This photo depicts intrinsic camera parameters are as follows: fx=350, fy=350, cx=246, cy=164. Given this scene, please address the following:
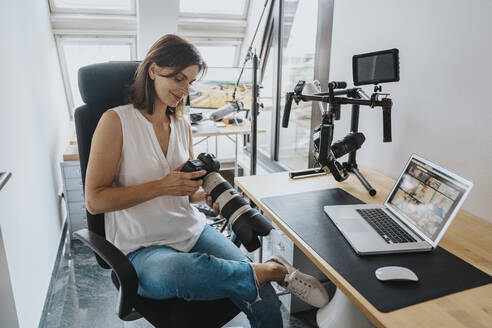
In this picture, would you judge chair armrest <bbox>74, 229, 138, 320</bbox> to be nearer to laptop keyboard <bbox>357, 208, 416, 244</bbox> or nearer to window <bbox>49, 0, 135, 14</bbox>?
laptop keyboard <bbox>357, 208, 416, 244</bbox>

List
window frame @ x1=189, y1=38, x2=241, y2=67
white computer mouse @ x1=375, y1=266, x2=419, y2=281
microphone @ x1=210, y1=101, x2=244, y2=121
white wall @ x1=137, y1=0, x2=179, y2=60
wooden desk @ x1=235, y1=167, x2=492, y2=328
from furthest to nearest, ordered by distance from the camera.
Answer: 1. window frame @ x1=189, y1=38, x2=241, y2=67
2. white wall @ x1=137, y1=0, x2=179, y2=60
3. microphone @ x1=210, y1=101, x2=244, y2=121
4. white computer mouse @ x1=375, y1=266, x2=419, y2=281
5. wooden desk @ x1=235, y1=167, x2=492, y2=328

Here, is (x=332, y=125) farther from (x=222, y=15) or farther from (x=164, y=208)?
(x=222, y=15)

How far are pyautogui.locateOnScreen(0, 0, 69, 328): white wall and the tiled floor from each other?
4.3 inches

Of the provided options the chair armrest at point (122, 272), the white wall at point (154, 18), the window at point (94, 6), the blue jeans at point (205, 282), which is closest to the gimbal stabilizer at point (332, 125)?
the blue jeans at point (205, 282)

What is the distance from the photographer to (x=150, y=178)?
3.98ft

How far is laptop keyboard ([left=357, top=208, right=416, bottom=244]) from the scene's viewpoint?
102 centimetres

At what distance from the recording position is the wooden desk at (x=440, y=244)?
727 mm

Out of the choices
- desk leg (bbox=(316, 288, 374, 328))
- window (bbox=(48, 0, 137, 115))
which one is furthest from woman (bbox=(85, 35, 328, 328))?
window (bbox=(48, 0, 137, 115))

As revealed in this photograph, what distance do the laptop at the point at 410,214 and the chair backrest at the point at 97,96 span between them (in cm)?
83

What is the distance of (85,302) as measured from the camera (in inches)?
71.1

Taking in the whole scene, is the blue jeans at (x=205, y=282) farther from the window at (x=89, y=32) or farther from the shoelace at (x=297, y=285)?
the window at (x=89, y=32)

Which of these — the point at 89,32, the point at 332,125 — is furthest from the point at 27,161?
the point at 89,32

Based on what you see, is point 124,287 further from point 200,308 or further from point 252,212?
point 252,212

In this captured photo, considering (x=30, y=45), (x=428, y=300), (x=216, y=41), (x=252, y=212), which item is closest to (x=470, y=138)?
(x=428, y=300)
